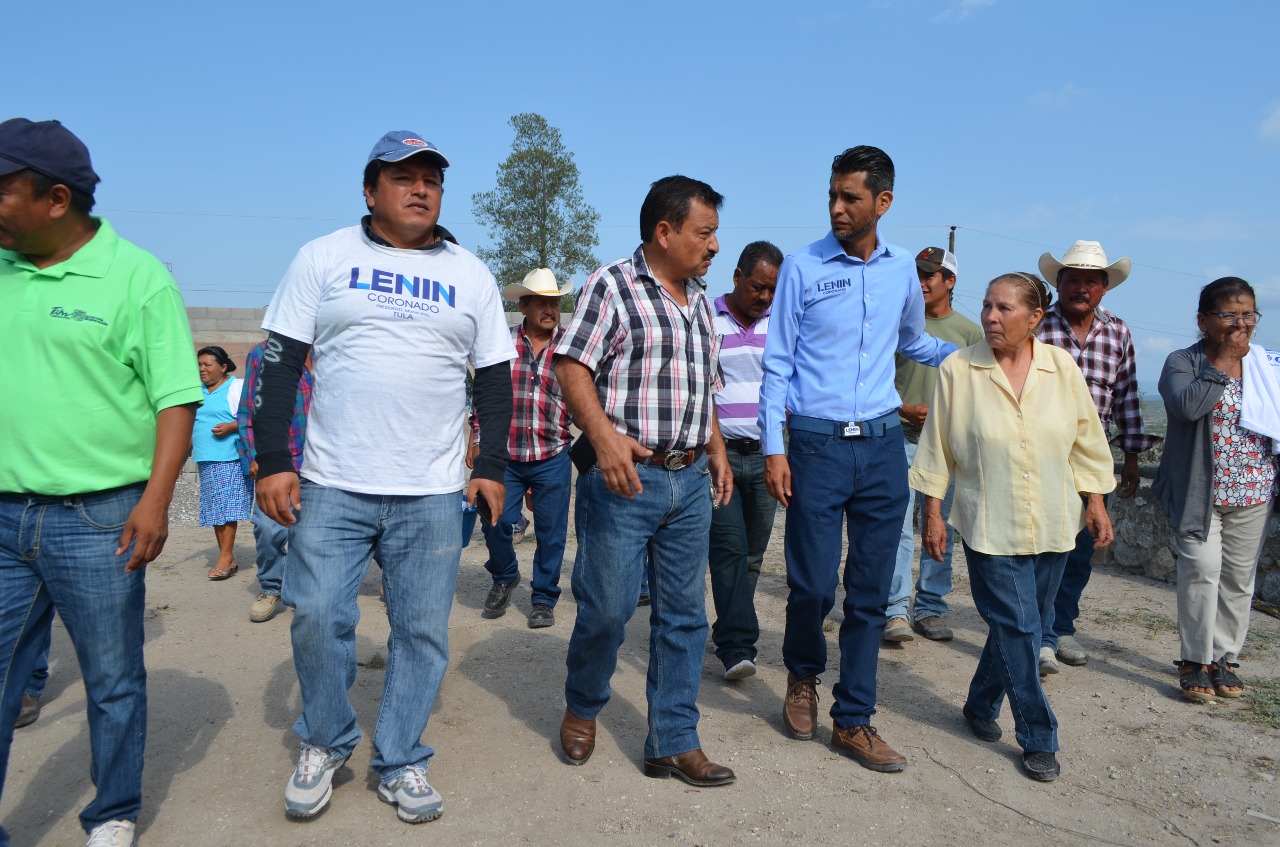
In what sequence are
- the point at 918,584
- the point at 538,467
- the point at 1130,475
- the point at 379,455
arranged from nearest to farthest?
the point at 379,455
the point at 1130,475
the point at 918,584
the point at 538,467

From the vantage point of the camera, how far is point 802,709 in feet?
13.7

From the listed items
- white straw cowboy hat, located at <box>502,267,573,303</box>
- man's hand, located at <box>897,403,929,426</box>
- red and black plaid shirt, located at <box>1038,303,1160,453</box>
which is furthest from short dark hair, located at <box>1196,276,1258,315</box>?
white straw cowboy hat, located at <box>502,267,573,303</box>

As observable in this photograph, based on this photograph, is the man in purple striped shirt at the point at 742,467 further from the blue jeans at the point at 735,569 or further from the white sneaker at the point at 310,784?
the white sneaker at the point at 310,784

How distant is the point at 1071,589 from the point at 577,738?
10.0 feet

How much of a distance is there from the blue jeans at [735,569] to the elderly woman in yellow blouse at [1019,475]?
1131 mm

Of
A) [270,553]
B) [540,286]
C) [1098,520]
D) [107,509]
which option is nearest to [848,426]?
[1098,520]

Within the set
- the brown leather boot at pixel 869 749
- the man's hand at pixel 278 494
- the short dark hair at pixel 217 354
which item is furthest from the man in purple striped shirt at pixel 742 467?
the short dark hair at pixel 217 354

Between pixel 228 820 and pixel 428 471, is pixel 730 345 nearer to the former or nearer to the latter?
pixel 428 471

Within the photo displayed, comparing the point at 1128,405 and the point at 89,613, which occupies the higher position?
the point at 1128,405

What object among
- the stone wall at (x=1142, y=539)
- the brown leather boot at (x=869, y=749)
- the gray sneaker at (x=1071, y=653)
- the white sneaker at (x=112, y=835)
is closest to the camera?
the white sneaker at (x=112, y=835)

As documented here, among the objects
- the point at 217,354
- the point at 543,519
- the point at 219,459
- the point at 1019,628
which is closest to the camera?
the point at 1019,628

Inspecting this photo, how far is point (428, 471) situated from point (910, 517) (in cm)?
353

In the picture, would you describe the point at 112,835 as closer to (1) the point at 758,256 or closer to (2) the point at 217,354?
(1) the point at 758,256

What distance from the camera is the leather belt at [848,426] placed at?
397 centimetres
